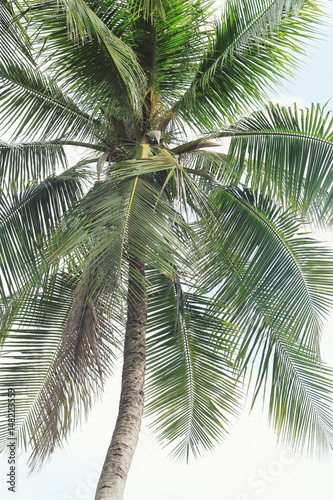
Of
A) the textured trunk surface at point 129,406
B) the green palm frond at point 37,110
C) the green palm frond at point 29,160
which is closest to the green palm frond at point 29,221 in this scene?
the green palm frond at point 29,160

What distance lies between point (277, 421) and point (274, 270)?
1474 mm

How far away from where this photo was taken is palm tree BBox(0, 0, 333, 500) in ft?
15.5

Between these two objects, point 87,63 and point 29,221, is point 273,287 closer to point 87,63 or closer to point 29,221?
point 29,221

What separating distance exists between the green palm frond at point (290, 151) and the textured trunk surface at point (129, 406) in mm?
1507

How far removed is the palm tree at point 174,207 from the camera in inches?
186

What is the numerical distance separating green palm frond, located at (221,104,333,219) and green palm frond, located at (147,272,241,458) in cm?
A: 160

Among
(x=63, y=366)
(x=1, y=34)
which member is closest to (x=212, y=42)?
(x=1, y=34)

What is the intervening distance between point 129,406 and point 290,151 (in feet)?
8.69

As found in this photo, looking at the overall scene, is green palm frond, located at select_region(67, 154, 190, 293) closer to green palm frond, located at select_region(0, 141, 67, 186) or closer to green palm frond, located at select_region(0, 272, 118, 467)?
green palm frond, located at select_region(0, 272, 118, 467)

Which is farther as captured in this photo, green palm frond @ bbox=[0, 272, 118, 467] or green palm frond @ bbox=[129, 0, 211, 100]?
green palm frond @ bbox=[129, 0, 211, 100]

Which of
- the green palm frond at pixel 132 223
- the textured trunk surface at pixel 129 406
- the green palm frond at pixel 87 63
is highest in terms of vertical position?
the green palm frond at pixel 87 63

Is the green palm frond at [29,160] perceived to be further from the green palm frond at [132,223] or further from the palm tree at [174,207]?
the green palm frond at [132,223]

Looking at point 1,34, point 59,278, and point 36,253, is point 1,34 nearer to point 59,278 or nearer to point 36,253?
point 36,253

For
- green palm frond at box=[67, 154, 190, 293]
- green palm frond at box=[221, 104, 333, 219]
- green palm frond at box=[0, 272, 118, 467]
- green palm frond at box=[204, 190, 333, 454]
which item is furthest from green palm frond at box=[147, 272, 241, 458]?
green palm frond at box=[67, 154, 190, 293]
